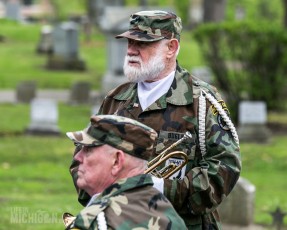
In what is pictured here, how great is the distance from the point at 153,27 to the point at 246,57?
47.7 ft

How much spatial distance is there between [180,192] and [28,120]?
15.4m

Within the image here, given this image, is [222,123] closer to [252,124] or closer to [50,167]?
[50,167]

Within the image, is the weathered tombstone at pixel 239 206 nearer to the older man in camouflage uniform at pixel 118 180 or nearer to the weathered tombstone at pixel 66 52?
the older man in camouflage uniform at pixel 118 180

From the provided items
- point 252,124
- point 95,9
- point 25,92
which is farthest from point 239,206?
point 95,9

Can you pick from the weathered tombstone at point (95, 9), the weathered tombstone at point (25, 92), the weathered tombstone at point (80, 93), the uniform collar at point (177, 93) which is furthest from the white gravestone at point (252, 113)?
the weathered tombstone at point (95, 9)

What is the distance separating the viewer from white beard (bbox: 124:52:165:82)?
5.70m

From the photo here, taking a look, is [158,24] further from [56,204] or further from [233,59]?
[233,59]

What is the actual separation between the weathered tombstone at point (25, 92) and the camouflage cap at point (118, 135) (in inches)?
783

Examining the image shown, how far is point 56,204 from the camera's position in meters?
12.6

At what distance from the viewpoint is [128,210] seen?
4336 millimetres

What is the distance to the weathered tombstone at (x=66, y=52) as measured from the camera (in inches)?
1201

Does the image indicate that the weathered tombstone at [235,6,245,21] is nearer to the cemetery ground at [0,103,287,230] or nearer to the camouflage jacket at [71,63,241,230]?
the cemetery ground at [0,103,287,230]

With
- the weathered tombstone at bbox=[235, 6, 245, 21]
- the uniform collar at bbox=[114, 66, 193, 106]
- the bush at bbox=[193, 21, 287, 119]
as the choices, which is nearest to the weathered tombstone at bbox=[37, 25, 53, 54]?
the bush at bbox=[193, 21, 287, 119]

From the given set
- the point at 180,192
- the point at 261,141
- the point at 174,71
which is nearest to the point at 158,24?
the point at 174,71
